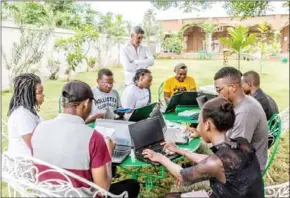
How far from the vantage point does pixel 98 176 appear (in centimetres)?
157

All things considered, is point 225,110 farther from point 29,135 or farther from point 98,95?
point 98,95

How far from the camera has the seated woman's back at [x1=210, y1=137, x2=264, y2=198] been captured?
156cm

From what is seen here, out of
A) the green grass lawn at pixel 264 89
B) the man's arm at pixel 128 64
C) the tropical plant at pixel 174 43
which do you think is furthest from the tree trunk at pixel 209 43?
the man's arm at pixel 128 64

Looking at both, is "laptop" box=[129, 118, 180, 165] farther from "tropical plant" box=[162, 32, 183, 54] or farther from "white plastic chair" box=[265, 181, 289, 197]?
"tropical plant" box=[162, 32, 183, 54]

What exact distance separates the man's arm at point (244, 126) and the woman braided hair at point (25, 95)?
1.42 metres

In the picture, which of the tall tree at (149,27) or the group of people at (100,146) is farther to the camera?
the tall tree at (149,27)

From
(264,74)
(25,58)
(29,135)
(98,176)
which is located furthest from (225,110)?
(264,74)

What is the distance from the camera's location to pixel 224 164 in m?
1.55

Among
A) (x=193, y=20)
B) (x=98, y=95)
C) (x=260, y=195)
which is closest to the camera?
(x=260, y=195)

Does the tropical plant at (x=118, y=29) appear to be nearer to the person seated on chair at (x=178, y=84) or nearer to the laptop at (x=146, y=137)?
the person seated on chair at (x=178, y=84)

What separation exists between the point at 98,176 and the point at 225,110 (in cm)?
76

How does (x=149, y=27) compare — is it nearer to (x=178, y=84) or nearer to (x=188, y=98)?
(x=178, y=84)

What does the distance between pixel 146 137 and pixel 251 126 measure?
76 centimetres

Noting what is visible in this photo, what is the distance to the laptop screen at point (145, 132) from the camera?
2096 millimetres
